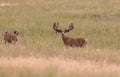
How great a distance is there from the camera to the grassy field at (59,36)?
1120cm

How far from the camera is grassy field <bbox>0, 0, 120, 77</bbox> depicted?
1120 centimetres

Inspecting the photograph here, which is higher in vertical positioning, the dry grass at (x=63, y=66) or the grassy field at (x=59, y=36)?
the dry grass at (x=63, y=66)

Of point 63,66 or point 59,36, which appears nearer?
point 63,66

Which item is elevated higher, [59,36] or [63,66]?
[63,66]

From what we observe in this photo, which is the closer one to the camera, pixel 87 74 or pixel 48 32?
pixel 87 74

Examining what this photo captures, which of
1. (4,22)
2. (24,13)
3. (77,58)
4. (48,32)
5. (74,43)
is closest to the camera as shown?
(77,58)

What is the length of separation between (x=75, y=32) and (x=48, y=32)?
4.28 ft

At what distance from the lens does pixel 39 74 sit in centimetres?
1047

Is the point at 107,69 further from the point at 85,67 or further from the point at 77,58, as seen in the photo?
the point at 77,58

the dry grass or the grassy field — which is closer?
the dry grass

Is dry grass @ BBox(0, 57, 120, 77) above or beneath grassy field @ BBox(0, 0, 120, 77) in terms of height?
above

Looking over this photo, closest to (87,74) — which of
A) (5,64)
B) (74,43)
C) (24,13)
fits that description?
(5,64)

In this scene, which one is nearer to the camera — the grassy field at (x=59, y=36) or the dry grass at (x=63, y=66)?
the dry grass at (x=63, y=66)

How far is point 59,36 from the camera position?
2214cm
